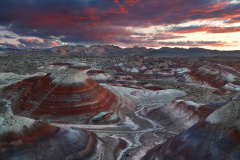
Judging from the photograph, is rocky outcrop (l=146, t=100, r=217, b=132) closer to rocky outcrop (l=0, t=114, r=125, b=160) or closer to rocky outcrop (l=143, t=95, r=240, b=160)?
rocky outcrop (l=143, t=95, r=240, b=160)

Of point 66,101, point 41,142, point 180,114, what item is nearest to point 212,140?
point 41,142

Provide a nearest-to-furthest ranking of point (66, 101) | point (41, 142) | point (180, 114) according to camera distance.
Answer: point (41, 142)
point (66, 101)
point (180, 114)

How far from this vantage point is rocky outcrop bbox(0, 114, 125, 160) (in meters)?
12.6

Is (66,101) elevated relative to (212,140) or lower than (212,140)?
lower

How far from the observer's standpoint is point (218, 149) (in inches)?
440

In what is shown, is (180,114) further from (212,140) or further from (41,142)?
(41,142)

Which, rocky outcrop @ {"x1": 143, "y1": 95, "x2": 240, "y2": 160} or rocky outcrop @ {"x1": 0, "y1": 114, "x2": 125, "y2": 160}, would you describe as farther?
rocky outcrop @ {"x1": 0, "y1": 114, "x2": 125, "y2": 160}

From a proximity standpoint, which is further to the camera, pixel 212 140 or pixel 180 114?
pixel 180 114

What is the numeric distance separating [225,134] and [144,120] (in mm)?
23383

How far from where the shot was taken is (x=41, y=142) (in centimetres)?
1399

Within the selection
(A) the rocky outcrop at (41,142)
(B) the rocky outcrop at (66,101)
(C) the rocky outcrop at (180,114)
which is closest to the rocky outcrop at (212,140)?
(A) the rocky outcrop at (41,142)

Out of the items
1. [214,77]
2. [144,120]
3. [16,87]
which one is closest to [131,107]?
[144,120]

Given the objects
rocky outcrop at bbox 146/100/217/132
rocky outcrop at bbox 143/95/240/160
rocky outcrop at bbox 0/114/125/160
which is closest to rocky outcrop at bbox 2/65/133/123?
rocky outcrop at bbox 146/100/217/132

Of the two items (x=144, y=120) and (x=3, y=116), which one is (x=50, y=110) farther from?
(x=144, y=120)
